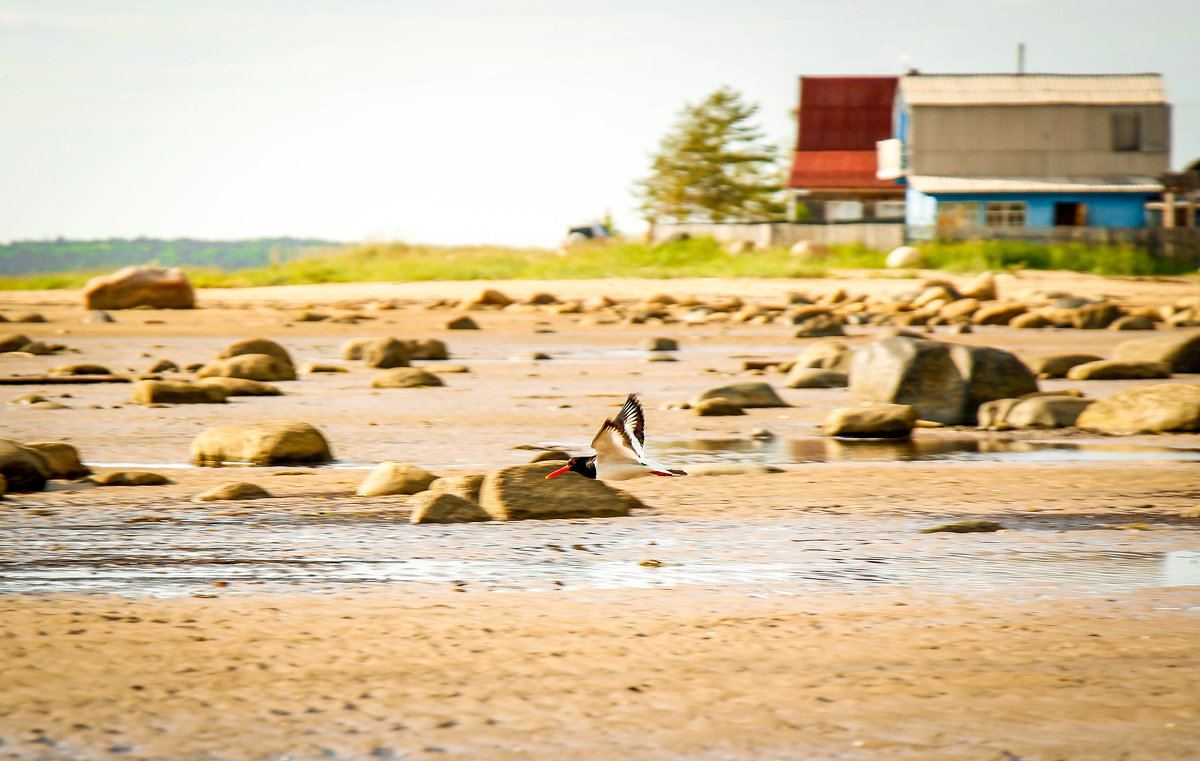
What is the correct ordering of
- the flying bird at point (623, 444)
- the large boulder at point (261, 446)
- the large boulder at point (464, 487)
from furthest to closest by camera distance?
the large boulder at point (261, 446) → the large boulder at point (464, 487) → the flying bird at point (623, 444)

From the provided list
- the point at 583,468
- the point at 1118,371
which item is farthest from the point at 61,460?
the point at 1118,371

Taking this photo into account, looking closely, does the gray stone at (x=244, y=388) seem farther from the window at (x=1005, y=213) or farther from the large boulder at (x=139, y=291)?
the window at (x=1005, y=213)

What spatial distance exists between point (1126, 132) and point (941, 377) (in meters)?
32.0

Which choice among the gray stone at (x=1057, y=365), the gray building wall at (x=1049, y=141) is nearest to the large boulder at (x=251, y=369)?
the gray stone at (x=1057, y=365)

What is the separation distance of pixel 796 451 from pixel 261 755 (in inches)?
169

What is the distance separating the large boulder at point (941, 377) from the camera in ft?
24.0

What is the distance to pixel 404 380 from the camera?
31.2 feet

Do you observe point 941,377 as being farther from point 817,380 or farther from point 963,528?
point 963,528

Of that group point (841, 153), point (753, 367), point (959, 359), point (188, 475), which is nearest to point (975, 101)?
point (841, 153)

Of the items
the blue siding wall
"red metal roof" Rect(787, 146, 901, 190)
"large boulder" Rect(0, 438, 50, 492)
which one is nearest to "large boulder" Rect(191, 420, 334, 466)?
"large boulder" Rect(0, 438, 50, 492)

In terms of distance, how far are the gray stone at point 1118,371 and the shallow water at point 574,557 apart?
19.8 feet

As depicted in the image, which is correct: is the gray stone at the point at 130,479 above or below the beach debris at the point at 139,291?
below

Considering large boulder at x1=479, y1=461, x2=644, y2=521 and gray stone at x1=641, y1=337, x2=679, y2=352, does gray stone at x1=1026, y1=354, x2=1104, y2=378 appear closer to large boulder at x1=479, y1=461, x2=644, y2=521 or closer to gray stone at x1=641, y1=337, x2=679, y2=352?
gray stone at x1=641, y1=337, x2=679, y2=352

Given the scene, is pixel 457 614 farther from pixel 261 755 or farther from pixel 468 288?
pixel 468 288
